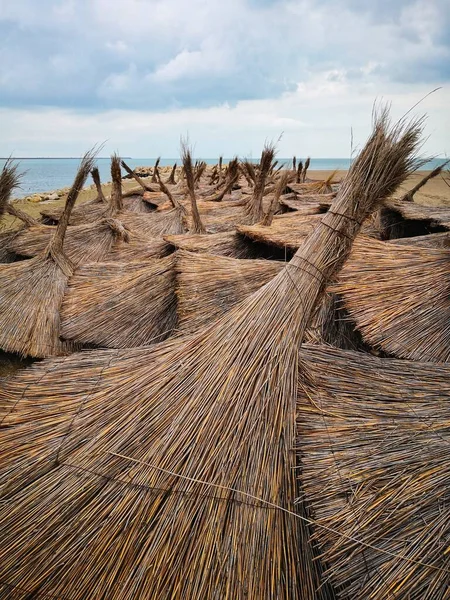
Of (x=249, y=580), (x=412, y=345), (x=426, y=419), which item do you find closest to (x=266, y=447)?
(x=249, y=580)

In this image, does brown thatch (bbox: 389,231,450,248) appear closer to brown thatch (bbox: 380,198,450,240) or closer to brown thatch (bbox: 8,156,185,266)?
brown thatch (bbox: 380,198,450,240)

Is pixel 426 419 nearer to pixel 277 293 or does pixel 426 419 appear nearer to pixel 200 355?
pixel 277 293

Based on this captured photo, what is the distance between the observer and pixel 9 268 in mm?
3934

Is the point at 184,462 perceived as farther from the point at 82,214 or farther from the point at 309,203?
the point at 82,214

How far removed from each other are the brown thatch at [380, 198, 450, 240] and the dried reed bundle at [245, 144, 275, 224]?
1.61 metres

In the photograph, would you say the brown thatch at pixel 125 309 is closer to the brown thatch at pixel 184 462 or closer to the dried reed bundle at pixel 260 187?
the brown thatch at pixel 184 462

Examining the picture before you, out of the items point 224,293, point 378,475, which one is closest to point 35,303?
point 224,293

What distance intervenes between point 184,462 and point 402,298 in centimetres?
188

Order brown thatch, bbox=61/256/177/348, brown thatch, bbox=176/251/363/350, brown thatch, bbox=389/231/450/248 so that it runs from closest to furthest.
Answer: brown thatch, bbox=176/251/363/350 < brown thatch, bbox=61/256/177/348 < brown thatch, bbox=389/231/450/248

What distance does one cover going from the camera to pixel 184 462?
4.78 feet

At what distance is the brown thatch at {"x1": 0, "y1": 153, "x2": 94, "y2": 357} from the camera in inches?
132

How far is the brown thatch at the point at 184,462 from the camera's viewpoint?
1315mm

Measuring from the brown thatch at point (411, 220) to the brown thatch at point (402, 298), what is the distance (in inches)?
60.8

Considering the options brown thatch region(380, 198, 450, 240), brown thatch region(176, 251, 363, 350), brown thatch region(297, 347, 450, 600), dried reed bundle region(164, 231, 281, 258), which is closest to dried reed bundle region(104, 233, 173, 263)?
dried reed bundle region(164, 231, 281, 258)
